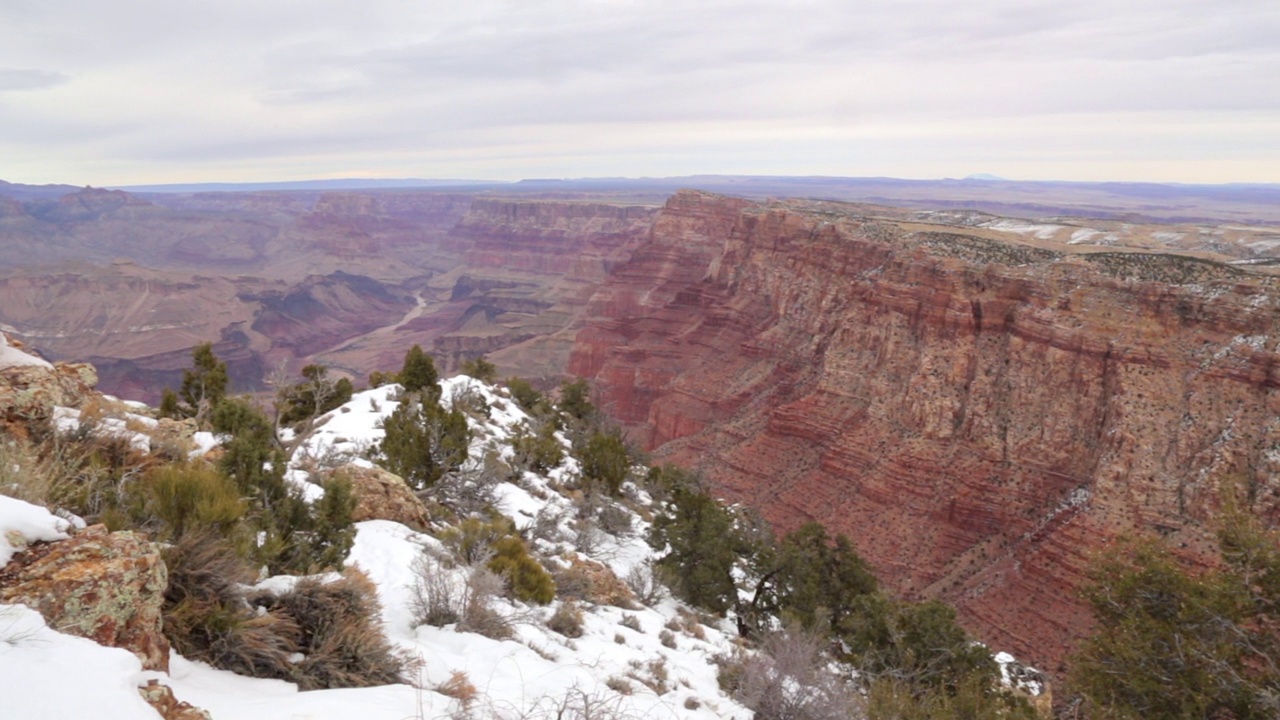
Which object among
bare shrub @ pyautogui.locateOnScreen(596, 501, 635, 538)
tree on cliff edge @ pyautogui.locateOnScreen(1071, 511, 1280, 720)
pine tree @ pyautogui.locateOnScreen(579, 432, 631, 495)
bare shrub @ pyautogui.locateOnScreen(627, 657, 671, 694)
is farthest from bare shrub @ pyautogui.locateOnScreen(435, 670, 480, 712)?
pine tree @ pyautogui.locateOnScreen(579, 432, 631, 495)

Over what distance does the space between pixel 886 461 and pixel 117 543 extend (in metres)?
29.1

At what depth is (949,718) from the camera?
26.9 ft

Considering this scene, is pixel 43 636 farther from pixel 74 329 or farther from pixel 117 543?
pixel 74 329

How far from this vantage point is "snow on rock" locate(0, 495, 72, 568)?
153 inches

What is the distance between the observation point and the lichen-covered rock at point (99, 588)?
11.8 feet

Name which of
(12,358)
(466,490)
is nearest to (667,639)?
(466,490)

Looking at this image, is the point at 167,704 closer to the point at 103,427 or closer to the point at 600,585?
the point at 103,427

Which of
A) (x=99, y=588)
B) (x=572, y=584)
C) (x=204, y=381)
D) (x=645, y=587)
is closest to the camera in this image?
(x=99, y=588)

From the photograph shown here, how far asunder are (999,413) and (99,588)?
29.3 m

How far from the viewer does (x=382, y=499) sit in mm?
10234

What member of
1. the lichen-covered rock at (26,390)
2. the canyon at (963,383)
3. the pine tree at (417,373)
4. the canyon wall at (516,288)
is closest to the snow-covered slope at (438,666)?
the lichen-covered rock at (26,390)

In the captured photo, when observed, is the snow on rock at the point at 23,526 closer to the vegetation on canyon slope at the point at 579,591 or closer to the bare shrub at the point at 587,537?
the vegetation on canyon slope at the point at 579,591

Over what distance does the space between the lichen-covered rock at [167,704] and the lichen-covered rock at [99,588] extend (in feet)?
1.40

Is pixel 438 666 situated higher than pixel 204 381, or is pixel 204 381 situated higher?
pixel 204 381
